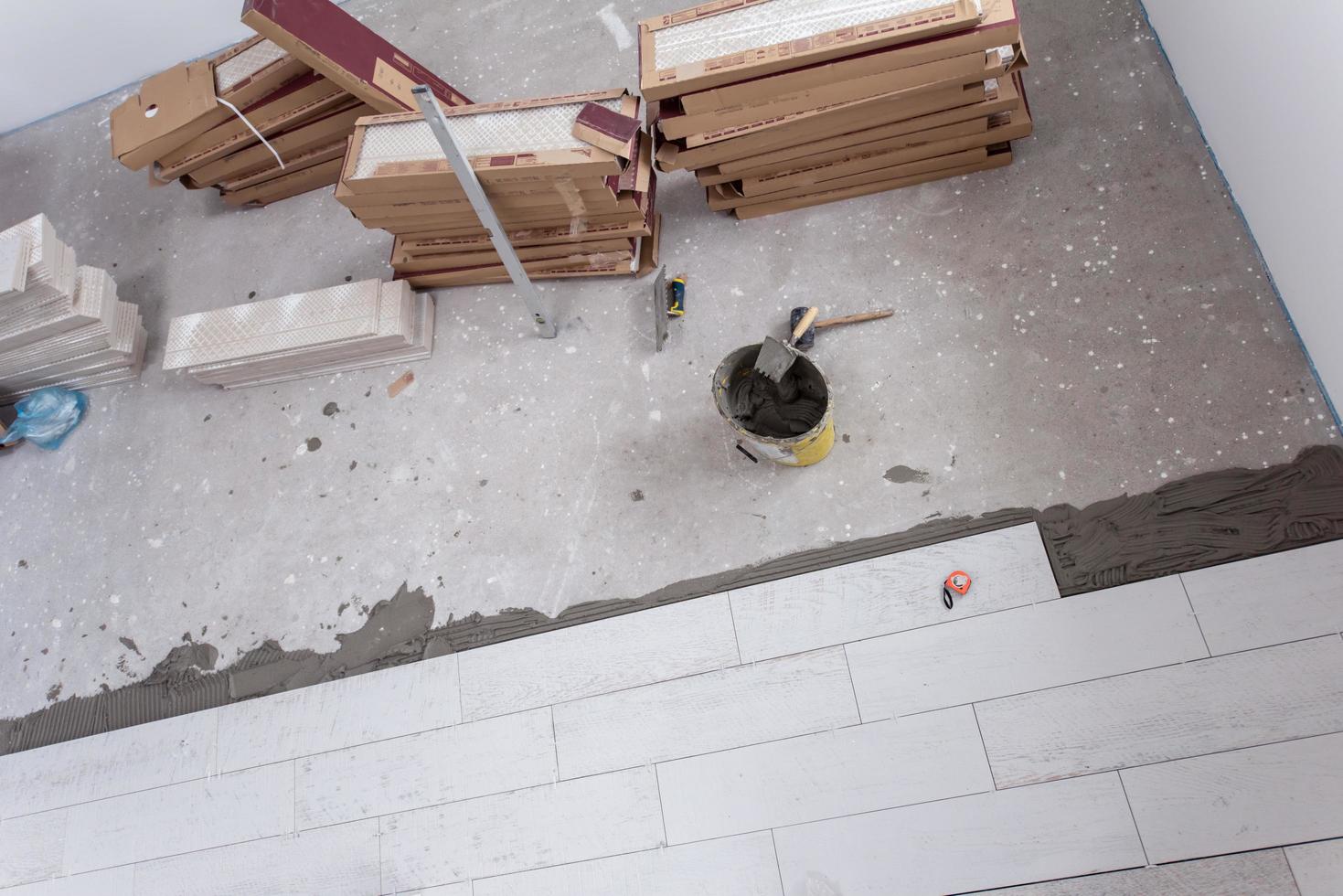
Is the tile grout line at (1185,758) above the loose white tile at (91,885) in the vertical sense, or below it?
above

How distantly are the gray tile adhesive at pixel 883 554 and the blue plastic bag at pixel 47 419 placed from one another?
3.70 ft

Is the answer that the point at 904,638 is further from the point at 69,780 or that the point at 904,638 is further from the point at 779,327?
the point at 69,780

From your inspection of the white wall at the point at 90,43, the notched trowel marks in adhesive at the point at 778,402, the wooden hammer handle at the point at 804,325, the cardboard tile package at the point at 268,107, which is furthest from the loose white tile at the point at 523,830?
the white wall at the point at 90,43

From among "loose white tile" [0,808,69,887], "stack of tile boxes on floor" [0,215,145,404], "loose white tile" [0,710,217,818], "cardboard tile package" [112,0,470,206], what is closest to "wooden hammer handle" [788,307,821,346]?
"cardboard tile package" [112,0,470,206]

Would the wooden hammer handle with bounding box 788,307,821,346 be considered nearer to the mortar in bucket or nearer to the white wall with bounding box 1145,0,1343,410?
the mortar in bucket

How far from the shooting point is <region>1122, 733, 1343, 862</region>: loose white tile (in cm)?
253

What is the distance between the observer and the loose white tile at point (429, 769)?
119 inches

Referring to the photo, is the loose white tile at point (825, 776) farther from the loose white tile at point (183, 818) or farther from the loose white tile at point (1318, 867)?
the loose white tile at point (183, 818)

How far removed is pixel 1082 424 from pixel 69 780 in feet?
12.2

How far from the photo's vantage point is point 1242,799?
2568 millimetres

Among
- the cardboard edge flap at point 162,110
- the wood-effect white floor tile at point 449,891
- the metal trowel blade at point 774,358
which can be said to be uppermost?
the cardboard edge flap at point 162,110

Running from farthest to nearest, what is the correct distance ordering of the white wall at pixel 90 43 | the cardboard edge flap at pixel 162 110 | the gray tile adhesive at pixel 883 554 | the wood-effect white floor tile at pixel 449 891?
the white wall at pixel 90 43, the cardboard edge flap at pixel 162 110, the wood-effect white floor tile at pixel 449 891, the gray tile adhesive at pixel 883 554

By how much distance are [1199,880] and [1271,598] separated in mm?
828

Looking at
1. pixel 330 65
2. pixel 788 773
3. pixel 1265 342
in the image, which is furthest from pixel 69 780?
pixel 1265 342
